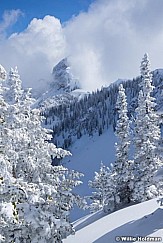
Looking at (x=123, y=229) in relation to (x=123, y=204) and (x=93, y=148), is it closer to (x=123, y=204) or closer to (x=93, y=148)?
(x=123, y=204)

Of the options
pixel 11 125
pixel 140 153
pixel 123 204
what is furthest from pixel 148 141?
pixel 11 125

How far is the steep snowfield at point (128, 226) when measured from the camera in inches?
558

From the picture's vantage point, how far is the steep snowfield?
46.5 feet

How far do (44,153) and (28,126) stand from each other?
1903 millimetres

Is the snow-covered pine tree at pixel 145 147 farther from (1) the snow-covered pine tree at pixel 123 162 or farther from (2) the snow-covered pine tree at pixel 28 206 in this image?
(2) the snow-covered pine tree at pixel 28 206

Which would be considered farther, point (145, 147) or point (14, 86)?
point (145, 147)

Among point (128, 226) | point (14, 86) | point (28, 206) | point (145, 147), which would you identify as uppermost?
point (145, 147)

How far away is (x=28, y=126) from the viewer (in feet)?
58.6

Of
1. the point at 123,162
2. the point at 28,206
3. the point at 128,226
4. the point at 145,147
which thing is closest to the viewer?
the point at 28,206


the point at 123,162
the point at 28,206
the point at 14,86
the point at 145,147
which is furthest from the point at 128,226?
the point at 123,162

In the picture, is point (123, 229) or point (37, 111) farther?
point (37, 111)

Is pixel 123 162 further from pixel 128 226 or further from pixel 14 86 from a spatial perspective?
pixel 14 86

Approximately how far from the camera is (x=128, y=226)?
16.0m

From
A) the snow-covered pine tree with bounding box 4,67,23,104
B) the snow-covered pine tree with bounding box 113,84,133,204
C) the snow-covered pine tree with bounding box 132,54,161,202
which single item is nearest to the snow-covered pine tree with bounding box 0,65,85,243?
the snow-covered pine tree with bounding box 4,67,23,104
